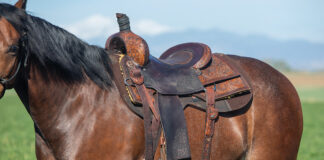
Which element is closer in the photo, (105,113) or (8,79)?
(8,79)

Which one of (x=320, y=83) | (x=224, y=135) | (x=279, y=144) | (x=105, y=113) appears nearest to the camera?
(x=105, y=113)

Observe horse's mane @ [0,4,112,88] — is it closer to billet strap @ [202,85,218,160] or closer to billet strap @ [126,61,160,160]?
billet strap @ [126,61,160,160]

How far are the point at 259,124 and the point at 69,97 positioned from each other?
72.1 inches

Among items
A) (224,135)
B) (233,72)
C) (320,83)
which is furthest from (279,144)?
(320,83)

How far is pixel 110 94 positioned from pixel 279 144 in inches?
69.7

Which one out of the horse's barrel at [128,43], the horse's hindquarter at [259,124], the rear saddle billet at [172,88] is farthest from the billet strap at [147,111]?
the horse's hindquarter at [259,124]

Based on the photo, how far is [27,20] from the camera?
236 centimetres

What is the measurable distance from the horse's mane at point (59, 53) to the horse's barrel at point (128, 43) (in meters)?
0.23

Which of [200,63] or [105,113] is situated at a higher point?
[200,63]

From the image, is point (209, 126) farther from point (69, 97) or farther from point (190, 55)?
point (69, 97)

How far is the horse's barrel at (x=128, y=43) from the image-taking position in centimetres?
290

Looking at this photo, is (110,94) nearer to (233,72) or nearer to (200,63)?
(200,63)

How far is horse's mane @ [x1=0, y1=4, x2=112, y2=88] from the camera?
233 cm

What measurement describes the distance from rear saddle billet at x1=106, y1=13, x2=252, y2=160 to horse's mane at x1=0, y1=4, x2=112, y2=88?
0.17 meters
